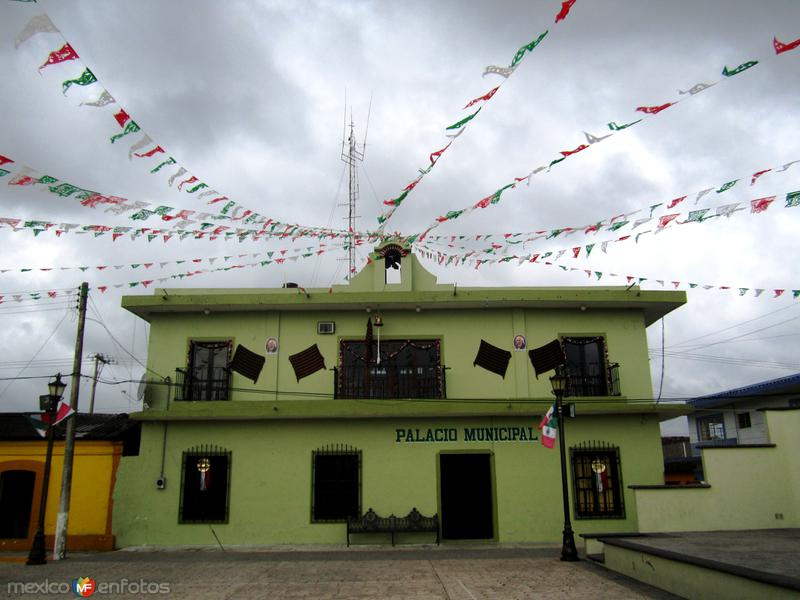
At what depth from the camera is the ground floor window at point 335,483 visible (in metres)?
17.1

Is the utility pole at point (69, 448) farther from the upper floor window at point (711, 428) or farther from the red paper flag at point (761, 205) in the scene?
the upper floor window at point (711, 428)

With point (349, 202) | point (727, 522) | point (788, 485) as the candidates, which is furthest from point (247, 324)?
point (788, 485)

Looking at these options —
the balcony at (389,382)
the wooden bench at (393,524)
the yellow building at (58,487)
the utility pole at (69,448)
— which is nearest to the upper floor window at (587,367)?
the balcony at (389,382)

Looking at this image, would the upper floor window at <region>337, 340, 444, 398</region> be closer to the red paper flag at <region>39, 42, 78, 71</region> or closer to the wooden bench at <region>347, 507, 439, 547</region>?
the wooden bench at <region>347, 507, 439, 547</region>

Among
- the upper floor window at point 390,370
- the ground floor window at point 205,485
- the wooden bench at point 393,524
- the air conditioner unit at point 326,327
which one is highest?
the air conditioner unit at point 326,327

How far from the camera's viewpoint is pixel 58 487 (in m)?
17.3

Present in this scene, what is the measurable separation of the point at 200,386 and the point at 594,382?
11.1m

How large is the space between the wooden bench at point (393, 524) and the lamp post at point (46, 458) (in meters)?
7.12

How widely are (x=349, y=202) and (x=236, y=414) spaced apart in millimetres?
9220

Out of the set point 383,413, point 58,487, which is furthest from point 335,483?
point 58,487

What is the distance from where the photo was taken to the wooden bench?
54.3 feet

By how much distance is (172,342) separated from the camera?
18.5 metres

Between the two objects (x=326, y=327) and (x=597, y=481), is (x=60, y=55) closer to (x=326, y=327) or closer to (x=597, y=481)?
(x=326, y=327)

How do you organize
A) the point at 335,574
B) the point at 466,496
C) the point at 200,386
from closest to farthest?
the point at 335,574 → the point at 466,496 → the point at 200,386
